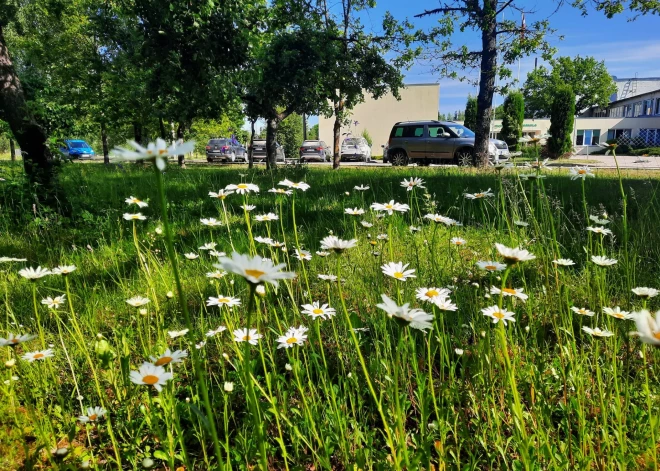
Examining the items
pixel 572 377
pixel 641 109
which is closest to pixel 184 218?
pixel 572 377

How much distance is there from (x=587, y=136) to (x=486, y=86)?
43192mm

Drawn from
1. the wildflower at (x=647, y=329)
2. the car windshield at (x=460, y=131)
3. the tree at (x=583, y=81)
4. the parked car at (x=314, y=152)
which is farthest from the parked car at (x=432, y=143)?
the tree at (x=583, y=81)

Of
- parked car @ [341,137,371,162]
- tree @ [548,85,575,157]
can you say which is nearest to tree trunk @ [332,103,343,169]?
parked car @ [341,137,371,162]

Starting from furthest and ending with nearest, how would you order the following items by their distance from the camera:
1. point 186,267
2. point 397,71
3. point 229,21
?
1. point 397,71
2. point 229,21
3. point 186,267

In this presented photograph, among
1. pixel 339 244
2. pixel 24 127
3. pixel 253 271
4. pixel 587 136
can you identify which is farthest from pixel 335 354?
pixel 587 136

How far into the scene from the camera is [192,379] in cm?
148

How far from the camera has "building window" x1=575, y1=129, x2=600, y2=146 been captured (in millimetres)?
43997

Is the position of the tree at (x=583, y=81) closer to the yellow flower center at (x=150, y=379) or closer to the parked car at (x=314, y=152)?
the parked car at (x=314, y=152)

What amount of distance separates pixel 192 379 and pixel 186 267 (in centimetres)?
110

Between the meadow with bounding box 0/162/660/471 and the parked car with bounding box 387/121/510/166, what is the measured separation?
10.9 meters

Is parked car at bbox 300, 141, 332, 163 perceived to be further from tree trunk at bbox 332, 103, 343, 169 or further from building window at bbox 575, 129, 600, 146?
building window at bbox 575, 129, 600, 146

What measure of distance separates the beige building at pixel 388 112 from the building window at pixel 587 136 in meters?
22.6

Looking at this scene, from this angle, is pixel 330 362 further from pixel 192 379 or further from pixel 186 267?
pixel 186 267

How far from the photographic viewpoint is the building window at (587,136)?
43997 millimetres
